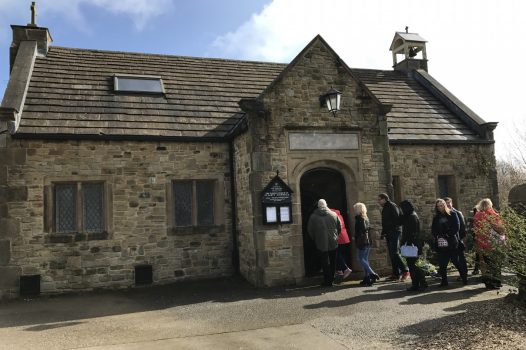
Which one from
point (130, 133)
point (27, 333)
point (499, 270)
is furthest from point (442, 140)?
point (27, 333)

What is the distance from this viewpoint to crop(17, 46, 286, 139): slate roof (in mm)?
10375

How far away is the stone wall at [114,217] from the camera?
31.2ft

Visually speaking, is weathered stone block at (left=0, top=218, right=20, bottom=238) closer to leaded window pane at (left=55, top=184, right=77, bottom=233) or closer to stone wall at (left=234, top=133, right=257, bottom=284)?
leaded window pane at (left=55, top=184, right=77, bottom=233)

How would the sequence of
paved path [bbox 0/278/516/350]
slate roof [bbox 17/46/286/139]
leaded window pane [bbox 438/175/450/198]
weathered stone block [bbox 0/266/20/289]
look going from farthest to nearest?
leaded window pane [bbox 438/175/450/198] < slate roof [bbox 17/46/286/139] < weathered stone block [bbox 0/266/20/289] < paved path [bbox 0/278/516/350]

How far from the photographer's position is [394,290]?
8383mm

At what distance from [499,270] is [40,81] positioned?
11.9 meters

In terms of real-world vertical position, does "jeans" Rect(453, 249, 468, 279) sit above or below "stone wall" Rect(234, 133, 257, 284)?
below

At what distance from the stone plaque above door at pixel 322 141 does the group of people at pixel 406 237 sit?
4.77ft

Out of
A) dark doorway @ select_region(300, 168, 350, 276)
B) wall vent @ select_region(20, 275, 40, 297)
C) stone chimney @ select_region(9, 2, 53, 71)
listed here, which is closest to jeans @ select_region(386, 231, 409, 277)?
dark doorway @ select_region(300, 168, 350, 276)

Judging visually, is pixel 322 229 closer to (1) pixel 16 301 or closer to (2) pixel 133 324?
(2) pixel 133 324

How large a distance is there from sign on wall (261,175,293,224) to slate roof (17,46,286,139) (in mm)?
2495

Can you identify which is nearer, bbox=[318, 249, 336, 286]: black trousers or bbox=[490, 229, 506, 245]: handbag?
bbox=[490, 229, 506, 245]: handbag

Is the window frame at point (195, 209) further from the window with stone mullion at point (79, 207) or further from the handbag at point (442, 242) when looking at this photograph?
the handbag at point (442, 242)

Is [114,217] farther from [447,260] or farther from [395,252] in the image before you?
[447,260]
